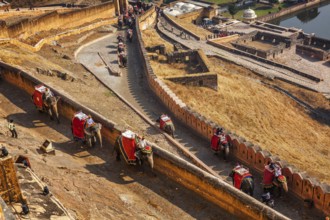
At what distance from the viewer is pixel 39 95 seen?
13.4 meters

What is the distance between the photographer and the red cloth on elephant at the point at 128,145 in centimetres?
1062

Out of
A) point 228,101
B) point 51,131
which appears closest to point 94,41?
point 228,101

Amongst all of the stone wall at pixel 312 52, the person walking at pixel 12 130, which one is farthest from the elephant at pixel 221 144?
the stone wall at pixel 312 52

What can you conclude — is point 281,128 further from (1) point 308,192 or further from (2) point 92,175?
(2) point 92,175

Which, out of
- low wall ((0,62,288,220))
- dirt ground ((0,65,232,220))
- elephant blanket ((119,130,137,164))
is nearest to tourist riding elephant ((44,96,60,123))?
dirt ground ((0,65,232,220))

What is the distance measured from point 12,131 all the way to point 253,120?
1105 centimetres

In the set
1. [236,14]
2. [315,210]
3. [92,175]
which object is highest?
[92,175]

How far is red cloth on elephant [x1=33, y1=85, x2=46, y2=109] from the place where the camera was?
13406 mm

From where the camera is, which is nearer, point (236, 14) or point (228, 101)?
point (228, 101)

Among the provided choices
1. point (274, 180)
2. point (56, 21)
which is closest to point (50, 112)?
point (274, 180)

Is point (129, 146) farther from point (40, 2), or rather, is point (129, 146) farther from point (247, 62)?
point (40, 2)

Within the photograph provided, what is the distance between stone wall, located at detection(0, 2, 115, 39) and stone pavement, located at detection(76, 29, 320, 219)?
317 centimetres

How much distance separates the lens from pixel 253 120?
1958cm

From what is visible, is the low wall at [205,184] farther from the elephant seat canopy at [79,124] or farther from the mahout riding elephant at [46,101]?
the mahout riding elephant at [46,101]
